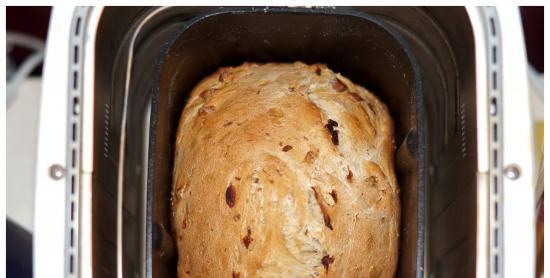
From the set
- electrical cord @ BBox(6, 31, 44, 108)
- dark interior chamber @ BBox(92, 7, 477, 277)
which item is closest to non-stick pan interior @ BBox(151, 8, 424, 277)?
dark interior chamber @ BBox(92, 7, 477, 277)

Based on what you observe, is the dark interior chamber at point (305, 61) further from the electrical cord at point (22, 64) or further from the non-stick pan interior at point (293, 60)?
the electrical cord at point (22, 64)

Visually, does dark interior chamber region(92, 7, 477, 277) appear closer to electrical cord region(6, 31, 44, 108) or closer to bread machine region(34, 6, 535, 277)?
bread machine region(34, 6, 535, 277)

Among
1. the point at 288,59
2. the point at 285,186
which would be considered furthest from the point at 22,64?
the point at 285,186

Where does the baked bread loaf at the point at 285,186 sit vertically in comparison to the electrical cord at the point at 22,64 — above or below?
below

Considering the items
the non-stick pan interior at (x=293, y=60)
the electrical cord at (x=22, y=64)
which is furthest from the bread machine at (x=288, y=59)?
the electrical cord at (x=22, y=64)

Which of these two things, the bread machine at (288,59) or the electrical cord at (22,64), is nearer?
the bread machine at (288,59)

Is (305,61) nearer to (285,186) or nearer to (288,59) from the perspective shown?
(288,59)
